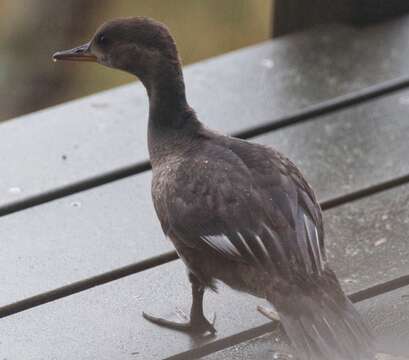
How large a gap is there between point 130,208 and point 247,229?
0.76m

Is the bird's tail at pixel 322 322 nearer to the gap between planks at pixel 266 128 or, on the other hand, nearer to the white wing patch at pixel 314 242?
the white wing patch at pixel 314 242

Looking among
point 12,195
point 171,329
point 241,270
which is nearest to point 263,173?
point 241,270

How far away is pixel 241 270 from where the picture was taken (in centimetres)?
278

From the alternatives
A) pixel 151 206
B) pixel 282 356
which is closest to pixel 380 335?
pixel 282 356

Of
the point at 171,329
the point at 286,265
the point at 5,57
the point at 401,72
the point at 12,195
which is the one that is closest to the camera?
the point at 286,265

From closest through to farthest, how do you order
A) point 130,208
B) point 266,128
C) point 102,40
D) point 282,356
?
point 282,356, point 102,40, point 130,208, point 266,128

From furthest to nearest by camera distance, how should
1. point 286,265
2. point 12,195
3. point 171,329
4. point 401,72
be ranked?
point 401,72 < point 12,195 < point 171,329 < point 286,265

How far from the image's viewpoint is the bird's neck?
10.3 feet

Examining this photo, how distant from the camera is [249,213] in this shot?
275cm

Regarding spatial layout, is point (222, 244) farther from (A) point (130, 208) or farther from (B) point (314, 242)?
(A) point (130, 208)

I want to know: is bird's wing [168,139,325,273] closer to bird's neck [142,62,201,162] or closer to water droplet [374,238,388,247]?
bird's neck [142,62,201,162]

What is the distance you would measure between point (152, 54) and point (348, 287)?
71cm

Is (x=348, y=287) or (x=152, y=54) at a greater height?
(x=152, y=54)

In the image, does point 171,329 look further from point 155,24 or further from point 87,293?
point 155,24
